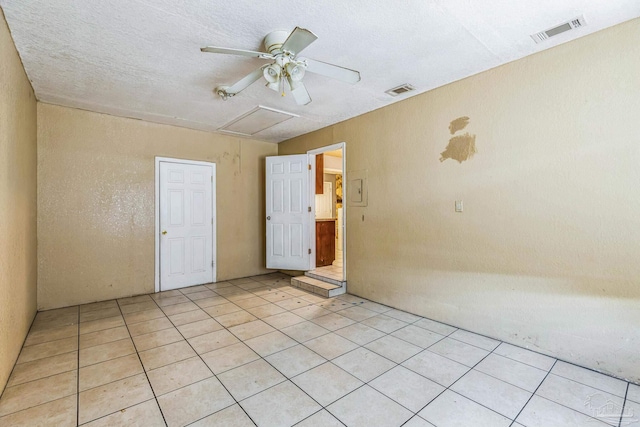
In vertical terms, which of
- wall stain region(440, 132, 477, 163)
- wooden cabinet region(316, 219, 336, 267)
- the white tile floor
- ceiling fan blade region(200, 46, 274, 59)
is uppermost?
ceiling fan blade region(200, 46, 274, 59)

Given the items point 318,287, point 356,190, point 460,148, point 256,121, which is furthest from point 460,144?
point 256,121

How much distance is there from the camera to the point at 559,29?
87.4 inches

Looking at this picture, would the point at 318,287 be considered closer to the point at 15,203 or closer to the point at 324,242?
the point at 324,242

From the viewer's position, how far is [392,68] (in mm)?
2789

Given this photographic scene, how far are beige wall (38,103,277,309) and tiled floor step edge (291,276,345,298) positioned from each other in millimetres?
2271

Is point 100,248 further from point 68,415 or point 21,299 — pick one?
point 68,415

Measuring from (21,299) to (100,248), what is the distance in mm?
1396

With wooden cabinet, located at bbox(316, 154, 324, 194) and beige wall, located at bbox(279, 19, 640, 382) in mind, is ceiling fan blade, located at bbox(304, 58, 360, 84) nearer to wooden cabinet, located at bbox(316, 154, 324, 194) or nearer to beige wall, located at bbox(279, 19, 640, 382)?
beige wall, located at bbox(279, 19, 640, 382)

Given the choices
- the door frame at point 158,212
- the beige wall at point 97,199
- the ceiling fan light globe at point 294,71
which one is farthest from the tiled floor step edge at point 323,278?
the ceiling fan light globe at point 294,71

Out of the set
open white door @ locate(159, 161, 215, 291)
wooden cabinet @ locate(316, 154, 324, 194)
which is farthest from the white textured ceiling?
wooden cabinet @ locate(316, 154, 324, 194)

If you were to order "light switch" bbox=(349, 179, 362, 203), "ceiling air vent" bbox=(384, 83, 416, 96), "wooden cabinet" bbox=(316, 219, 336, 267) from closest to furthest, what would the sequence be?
"ceiling air vent" bbox=(384, 83, 416, 96)
"light switch" bbox=(349, 179, 362, 203)
"wooden cabinet" bbox=(316, 219, 336, 267)

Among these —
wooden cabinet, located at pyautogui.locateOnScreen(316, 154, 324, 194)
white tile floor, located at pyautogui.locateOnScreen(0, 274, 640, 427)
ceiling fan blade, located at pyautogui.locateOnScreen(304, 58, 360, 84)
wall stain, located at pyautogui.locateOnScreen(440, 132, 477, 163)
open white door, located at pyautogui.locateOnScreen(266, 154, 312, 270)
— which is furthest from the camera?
wooden cabinet, located at pyautogui.locateOnScreen(316, 154, 324, 194)

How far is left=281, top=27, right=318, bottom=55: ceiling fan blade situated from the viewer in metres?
1.82

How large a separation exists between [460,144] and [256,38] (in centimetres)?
222
